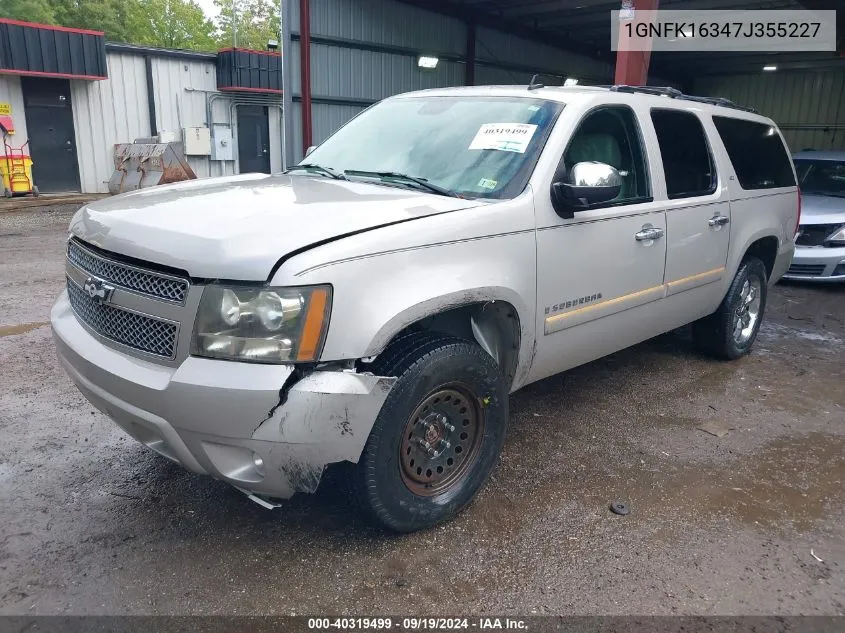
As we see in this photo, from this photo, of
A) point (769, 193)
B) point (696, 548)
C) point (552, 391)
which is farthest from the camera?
point (769, 193)

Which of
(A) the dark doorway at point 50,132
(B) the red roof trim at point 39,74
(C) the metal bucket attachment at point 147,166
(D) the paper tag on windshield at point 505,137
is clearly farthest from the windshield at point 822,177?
(A) the dark doorway at point 50,132

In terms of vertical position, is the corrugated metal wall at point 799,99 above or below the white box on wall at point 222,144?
above

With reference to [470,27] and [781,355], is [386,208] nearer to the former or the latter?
[781,355]

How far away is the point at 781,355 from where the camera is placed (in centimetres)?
545

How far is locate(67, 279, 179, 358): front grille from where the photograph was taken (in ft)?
7.84

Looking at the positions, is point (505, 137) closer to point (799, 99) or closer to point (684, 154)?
point (684, 154)

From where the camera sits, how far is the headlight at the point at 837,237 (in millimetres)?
7516

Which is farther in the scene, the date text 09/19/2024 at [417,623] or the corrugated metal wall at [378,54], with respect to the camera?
the corrugated metal wall at [378,54]

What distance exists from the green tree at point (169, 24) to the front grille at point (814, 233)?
5166 cm

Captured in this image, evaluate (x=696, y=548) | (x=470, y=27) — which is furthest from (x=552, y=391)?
(x=470, y=27)

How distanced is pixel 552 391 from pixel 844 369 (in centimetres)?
245

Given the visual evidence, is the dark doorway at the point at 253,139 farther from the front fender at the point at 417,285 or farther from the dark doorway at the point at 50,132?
the front fender at the point at 417,285

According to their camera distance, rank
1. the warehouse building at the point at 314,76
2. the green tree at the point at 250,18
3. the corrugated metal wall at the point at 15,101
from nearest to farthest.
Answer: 1. the warehouse building at the point at 314,76
2. the corrugated metal wall at the point at 15,101
3. the green tree at the point at 250,18

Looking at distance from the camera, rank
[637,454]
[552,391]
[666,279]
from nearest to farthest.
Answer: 1. [637,454]
2. [666,279]
3. [552,391]
